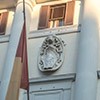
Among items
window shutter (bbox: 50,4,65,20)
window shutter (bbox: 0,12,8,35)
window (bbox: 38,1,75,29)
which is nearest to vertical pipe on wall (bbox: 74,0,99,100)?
window (bbox: 38,1,75,29)

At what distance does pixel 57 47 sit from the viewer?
16.0 m

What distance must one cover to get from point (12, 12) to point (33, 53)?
2771 millimetres

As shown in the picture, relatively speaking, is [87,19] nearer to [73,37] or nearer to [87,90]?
[73,37]

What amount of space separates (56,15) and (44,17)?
0.52 meters

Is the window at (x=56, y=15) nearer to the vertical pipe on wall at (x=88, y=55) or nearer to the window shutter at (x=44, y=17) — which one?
the window shutter at (x=44, y=17)

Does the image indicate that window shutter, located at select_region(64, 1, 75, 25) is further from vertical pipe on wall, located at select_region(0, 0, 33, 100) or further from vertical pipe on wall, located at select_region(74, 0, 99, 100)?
vertical pipe on wall, located at select_region(0, 0, 33, 100)

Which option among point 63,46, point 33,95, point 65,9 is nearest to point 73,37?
point 63,46

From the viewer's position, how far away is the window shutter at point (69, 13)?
54.7 ft

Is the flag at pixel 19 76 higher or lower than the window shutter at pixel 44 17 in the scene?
lower

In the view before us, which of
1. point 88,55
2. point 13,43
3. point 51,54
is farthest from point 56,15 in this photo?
point 88,55

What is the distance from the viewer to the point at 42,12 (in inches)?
691

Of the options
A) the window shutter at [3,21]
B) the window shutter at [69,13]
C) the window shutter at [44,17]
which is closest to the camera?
the window shutter at [69,13]

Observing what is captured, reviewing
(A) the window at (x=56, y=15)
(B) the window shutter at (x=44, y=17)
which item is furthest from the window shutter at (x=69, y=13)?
(B) the window shutter at (x=44, y=17)

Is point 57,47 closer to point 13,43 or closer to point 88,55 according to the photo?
point 88,55
